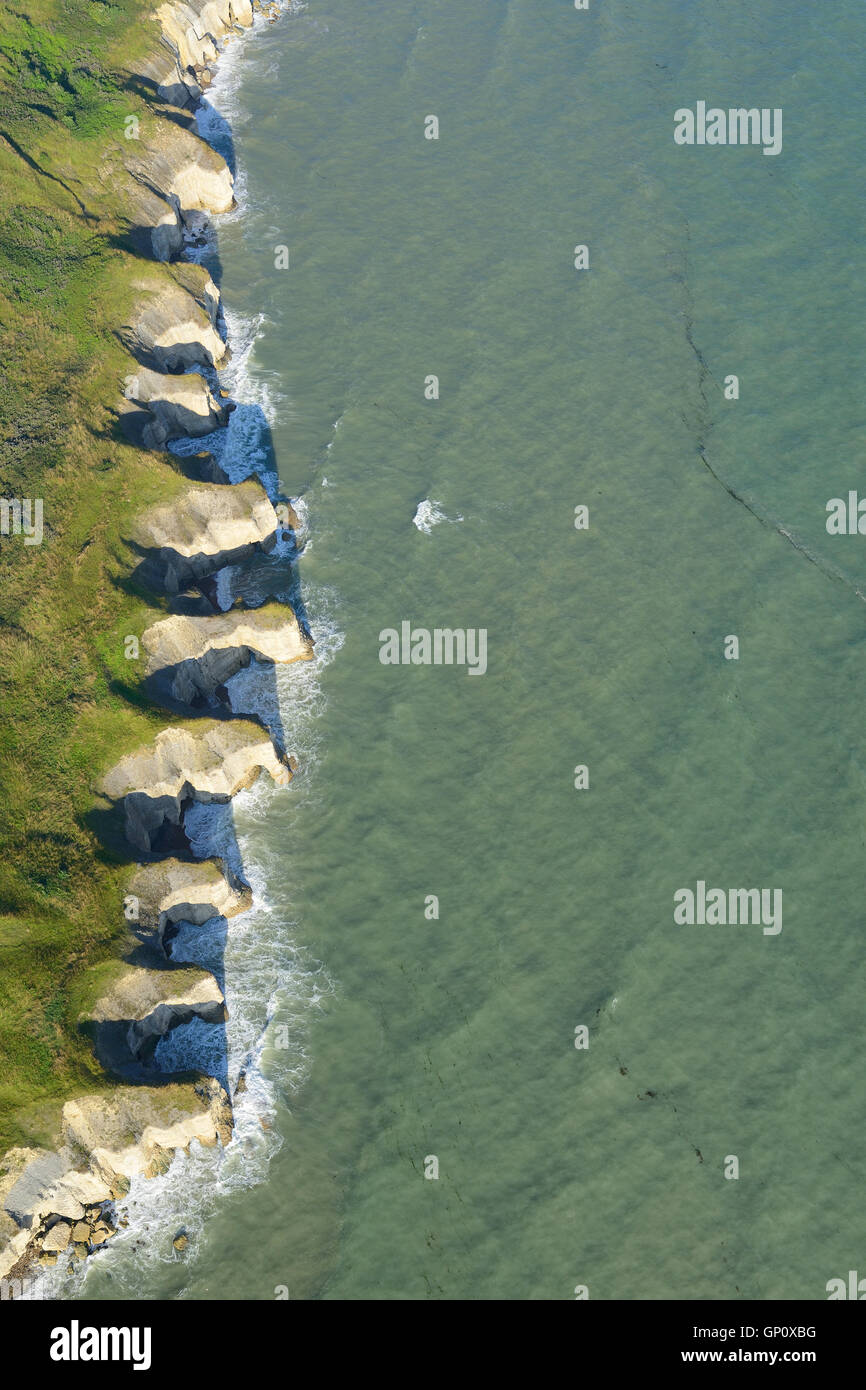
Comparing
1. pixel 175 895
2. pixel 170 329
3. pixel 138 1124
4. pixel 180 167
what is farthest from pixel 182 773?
pixel 180 167

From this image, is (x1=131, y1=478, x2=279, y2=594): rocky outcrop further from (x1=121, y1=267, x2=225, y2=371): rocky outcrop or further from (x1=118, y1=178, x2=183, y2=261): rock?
(x1=118, y1=178, x2=183, y2=261): rock

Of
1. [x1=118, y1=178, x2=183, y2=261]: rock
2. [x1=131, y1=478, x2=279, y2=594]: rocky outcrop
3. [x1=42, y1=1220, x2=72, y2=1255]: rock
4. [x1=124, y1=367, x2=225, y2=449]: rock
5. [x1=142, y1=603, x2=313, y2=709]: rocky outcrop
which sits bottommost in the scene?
[x1=42, y1=1220, x2=72, y2=1255]: rock

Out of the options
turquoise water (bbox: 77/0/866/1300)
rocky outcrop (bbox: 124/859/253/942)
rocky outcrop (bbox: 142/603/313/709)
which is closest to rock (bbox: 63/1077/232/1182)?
turquoise water (bbox: 77/0/866/1300)

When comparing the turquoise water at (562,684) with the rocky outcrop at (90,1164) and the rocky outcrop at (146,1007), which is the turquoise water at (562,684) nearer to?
the rocky outcrop at (90,1164)

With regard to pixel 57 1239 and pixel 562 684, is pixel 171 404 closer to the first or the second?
pixel 562 684

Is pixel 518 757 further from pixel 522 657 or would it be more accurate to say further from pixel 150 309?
pixel 150 309

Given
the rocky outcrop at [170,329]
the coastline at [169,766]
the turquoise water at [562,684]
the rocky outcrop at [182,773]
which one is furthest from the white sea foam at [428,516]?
the rocky outcrop at [170,329]
